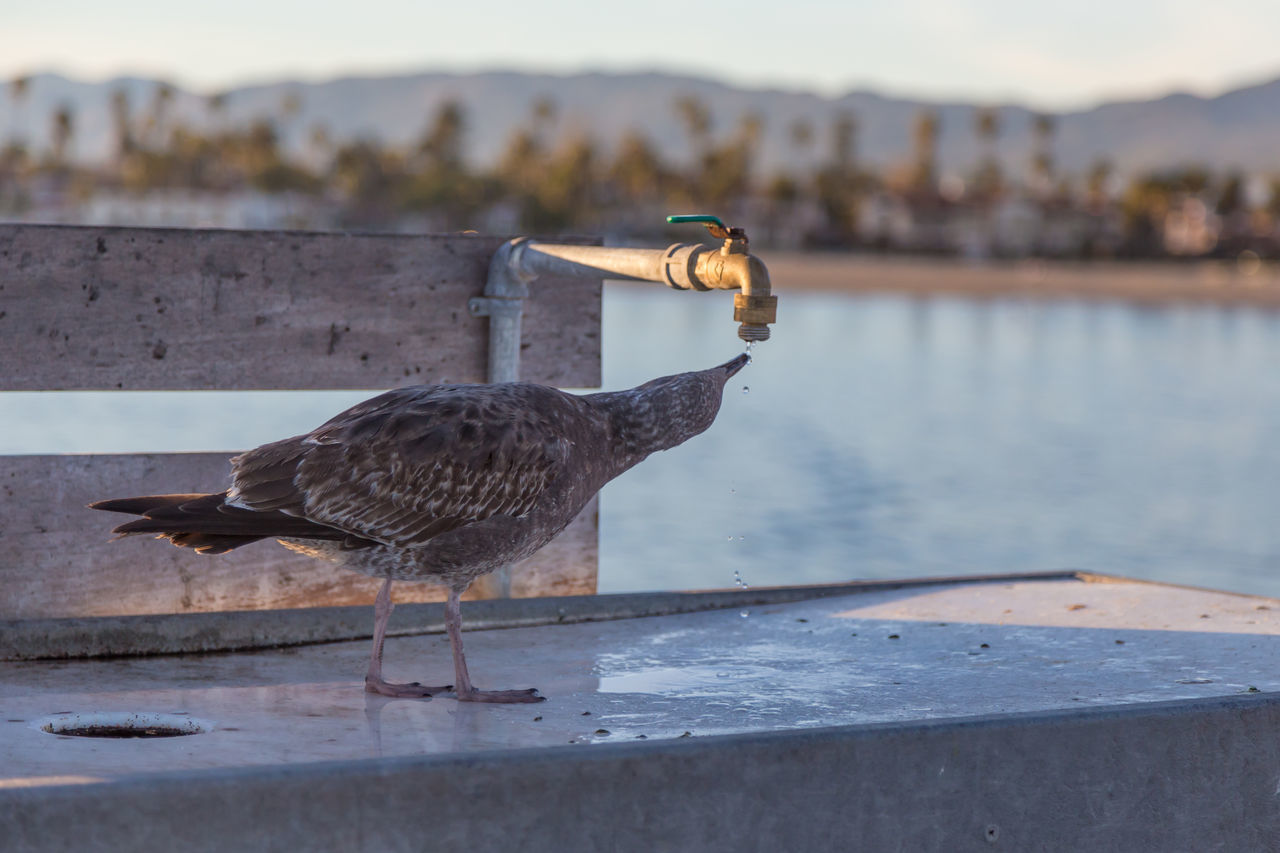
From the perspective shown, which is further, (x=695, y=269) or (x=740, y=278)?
(x=695, y=269)

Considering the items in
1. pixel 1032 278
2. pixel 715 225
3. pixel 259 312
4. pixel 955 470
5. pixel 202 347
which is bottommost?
pixel 955 470

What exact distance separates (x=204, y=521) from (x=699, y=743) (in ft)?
5.34

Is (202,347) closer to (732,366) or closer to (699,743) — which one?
(732,366)

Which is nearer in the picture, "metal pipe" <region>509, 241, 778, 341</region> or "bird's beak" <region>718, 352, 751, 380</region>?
"metal pipe" <region>509, 241, 778, 341</region>

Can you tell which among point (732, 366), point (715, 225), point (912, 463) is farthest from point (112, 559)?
point (912, 463)

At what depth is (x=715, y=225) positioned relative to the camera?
5266 millimetres

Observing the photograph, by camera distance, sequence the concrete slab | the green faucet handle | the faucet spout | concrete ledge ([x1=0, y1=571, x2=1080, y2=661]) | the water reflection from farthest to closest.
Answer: the water reflection
concrete ledge ([x1=0, y1=571, x2=1080, y2=661])
the green faucet handle
the faucet spout
the concrete slab

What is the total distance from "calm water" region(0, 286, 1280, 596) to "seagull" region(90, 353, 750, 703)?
7.15 m

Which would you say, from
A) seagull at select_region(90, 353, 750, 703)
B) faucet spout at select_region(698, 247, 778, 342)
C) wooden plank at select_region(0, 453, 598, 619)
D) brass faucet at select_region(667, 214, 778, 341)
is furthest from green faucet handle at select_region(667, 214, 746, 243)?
wooden plank at select_region(0, 453, 598, 619)

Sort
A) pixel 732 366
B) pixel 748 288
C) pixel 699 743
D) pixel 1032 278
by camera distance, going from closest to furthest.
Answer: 1. pixel 699 743
2. pixel 748 288
3. pixel 732 366
4. pixel 1032 278

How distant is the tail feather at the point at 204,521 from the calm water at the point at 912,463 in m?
7.51

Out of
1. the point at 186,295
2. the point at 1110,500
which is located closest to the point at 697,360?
the point at 1110,500

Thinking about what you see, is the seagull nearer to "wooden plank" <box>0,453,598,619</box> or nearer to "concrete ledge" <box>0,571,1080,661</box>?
"concrete ledge" <box>0,571,1080,661</box>

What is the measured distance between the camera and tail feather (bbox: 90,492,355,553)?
14.6 feet
